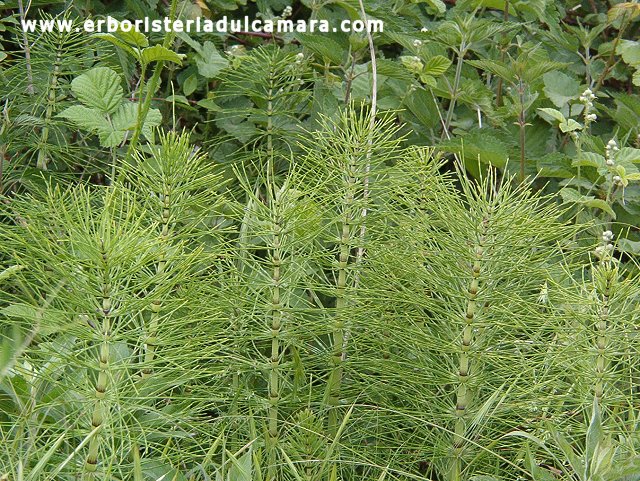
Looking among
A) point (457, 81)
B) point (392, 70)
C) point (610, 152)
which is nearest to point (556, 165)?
point (610, 152)

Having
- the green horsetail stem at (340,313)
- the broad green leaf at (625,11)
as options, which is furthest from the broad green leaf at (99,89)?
the broad green leaf at (625,11)

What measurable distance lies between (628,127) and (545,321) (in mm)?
1244

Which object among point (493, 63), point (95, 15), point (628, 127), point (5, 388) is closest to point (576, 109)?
point (628, 127)

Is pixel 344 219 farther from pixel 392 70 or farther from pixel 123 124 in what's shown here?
pixel 392 70

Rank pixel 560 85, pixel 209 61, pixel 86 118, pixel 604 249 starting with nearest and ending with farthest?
pixel 604 249 < pixel 86 118 < pixel 209 61 < pixel 560 85

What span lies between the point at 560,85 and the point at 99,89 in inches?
46.5

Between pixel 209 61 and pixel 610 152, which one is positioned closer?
pixel 610 152

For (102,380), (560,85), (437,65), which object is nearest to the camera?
(102,380)

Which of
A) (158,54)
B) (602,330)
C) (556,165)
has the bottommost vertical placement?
(556,165)

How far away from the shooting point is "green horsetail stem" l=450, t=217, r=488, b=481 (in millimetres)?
1446

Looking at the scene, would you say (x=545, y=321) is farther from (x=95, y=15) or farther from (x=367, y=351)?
(x=95, y=15)

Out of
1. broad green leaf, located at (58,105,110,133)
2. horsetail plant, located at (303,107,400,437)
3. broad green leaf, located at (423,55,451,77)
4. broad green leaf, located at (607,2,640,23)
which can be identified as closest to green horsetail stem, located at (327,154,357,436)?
horsetail plant, located at (303,107,400,437)

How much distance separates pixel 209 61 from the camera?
7.73ft

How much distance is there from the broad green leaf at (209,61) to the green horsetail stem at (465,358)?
41.6 inches
